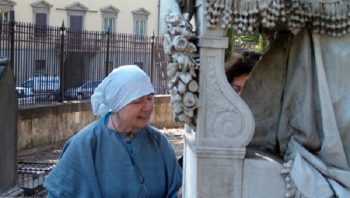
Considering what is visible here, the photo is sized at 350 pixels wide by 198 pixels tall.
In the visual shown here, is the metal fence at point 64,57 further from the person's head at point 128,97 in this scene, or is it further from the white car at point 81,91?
the person's head at point 128,97

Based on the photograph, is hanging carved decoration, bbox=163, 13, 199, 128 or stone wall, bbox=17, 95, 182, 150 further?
stone wall, bbox=17, 95, 182, 150

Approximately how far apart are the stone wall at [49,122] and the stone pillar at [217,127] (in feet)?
31.0

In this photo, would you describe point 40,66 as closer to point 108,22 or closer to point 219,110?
point 219,110

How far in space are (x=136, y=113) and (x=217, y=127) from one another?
1.24 ft

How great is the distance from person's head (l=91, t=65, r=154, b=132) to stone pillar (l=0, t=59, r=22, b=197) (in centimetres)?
521

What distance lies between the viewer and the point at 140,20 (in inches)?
1763

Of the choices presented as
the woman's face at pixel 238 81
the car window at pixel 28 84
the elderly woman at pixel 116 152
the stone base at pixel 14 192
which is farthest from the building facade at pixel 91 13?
the elderly woman at pixel 116 152

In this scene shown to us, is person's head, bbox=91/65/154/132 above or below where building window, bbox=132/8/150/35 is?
below

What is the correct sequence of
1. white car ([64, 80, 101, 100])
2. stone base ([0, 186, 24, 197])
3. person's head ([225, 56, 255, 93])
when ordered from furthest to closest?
white car ([64, 80, 101, 100]), stone base ([0, 186, 24, 197]), person's head ([225, 56, 255, 93])

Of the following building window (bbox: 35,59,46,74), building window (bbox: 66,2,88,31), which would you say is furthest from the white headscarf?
building window (bbox: 66,2,88,31)

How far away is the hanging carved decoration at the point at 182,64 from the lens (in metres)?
2.94

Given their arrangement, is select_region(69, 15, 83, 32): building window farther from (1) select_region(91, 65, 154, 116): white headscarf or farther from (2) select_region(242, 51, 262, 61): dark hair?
(1) select_region(91, 65, 154, 116): white headscarf

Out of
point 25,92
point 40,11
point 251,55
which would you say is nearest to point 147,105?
point 251,55

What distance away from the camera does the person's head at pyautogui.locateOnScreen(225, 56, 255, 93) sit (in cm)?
383
